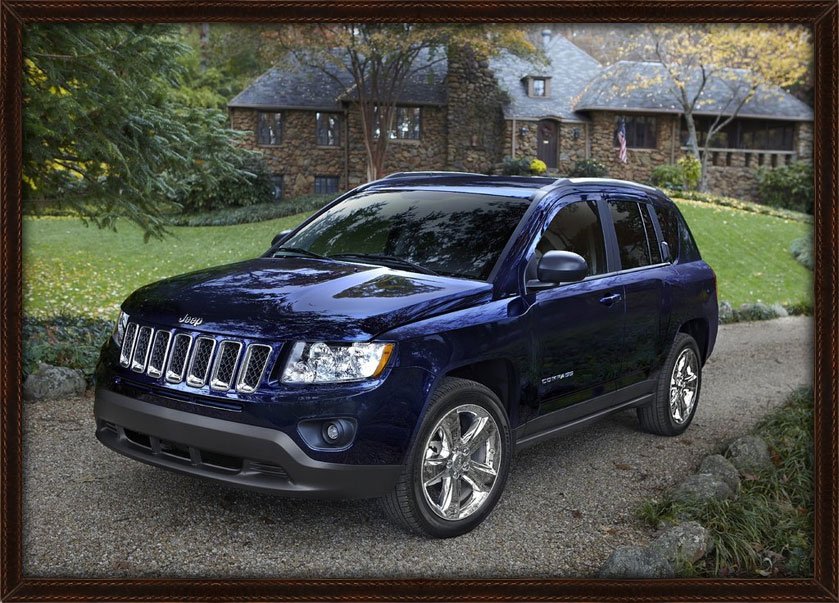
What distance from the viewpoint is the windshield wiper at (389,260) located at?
4.57 meters

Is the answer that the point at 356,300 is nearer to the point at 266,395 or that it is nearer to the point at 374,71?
the point at 266,395

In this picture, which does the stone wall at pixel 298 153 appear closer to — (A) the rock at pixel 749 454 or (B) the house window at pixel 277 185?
(B) the house window at pixel 277 185

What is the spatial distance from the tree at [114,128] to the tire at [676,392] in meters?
4.11

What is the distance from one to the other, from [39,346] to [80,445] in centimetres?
185

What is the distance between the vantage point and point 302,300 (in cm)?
392

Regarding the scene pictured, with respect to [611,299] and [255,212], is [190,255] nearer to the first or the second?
[255,212]

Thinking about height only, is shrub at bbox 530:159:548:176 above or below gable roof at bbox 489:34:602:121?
below

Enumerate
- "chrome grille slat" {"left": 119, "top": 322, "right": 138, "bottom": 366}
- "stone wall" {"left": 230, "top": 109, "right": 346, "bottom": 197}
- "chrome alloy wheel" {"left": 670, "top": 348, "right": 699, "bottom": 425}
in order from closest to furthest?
"chrome grille slat" {"left": 119, "top": 322, "right": 138, "bottom": 366}, "chrome alloy wheel" {"left": 670, "top": 348, "right": 699, "bottom": 425}, "stone wall" {"left": 230, "top": 109, "right": 346, "bottom": 197}

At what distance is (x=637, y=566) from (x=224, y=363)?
2.12 m

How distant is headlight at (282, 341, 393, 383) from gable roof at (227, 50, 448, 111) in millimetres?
5213

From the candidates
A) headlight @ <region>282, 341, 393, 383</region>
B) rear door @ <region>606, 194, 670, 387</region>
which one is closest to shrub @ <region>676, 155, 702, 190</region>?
rear door @ <region>606, 194, 670, 387</region>

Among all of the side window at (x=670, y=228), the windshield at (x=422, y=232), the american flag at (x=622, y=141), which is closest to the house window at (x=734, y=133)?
the american flag at (x=622, y=141)

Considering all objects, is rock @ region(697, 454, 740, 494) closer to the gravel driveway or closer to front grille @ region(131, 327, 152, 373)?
the gravel driveway

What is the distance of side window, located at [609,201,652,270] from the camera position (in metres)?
5.47
